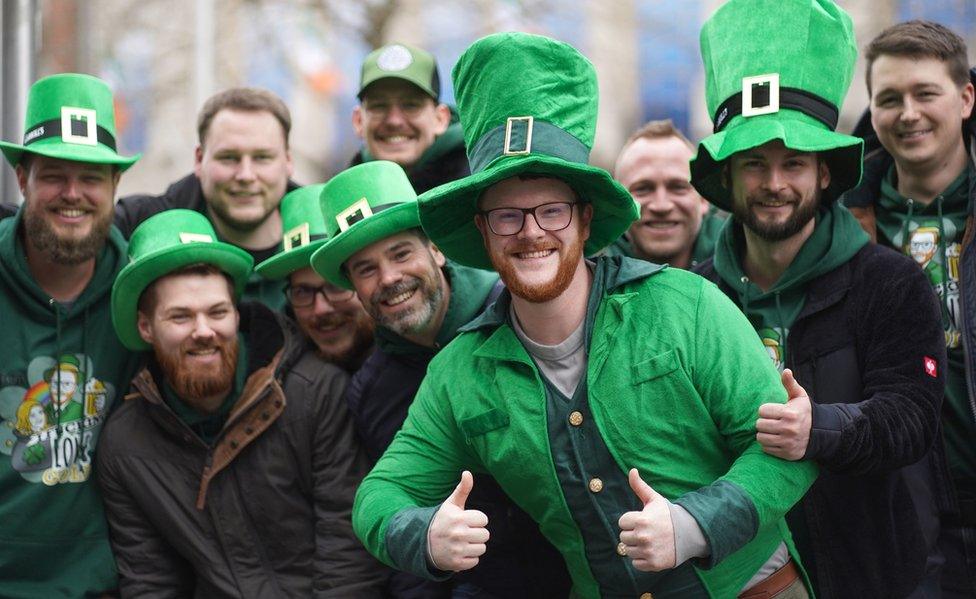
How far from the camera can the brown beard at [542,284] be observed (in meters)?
3.52

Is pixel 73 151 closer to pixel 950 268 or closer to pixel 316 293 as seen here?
pixel 316 293

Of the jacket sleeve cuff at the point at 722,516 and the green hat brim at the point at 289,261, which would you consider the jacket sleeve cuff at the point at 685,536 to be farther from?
the green hat brim at the point at 289,261

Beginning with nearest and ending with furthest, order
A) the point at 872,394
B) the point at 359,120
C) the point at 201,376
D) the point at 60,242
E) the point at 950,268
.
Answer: the point at 872,394 → the point at 950,268 → the point at 201,376 → the point at 60,242 → the point at 359,120

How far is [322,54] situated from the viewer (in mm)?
15867

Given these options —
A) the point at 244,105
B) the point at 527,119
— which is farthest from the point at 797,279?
the point at 244,105

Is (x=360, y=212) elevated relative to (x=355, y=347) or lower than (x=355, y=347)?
elevated

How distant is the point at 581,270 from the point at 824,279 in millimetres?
937

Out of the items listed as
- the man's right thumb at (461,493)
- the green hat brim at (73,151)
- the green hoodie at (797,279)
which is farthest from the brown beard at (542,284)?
the green hat brim at (73,151)

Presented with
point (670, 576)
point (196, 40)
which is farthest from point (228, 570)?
point (196, 40)

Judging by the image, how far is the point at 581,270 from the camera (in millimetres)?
3752

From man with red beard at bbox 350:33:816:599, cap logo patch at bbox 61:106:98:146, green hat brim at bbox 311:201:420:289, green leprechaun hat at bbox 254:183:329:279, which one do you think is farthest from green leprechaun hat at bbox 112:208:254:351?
man with red beard at bbox 350:33:816:599

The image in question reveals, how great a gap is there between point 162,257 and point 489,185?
1.89m

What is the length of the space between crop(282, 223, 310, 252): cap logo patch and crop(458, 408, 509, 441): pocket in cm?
179

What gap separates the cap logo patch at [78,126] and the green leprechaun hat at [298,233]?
90 centimetres
